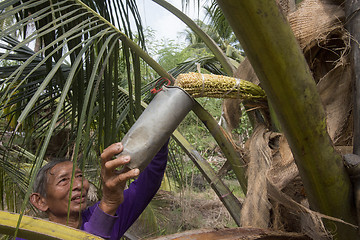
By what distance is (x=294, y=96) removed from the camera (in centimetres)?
72

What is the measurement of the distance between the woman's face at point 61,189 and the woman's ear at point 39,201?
0.03 meters

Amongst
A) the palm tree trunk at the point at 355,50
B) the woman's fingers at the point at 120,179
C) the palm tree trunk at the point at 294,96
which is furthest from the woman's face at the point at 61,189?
the palm tree trunk at the point at 355,50

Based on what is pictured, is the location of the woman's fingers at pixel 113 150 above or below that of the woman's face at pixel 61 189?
above

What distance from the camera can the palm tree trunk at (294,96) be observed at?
628 mm

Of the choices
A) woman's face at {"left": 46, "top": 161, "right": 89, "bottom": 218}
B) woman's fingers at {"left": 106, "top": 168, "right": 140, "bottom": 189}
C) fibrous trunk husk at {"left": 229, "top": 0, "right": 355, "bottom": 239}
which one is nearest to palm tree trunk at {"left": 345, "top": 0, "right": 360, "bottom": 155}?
fibrous trunk husk at {"left": 229, "top": 0, "right": 355, "bottom": 239}

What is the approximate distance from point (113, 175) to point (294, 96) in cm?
49

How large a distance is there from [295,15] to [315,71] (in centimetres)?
25

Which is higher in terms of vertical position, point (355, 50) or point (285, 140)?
point (355, 50)

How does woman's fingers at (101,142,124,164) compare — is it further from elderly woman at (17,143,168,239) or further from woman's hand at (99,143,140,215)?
elderly woman at (17,143,168,239)

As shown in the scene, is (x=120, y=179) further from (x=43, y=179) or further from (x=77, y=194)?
(x=43, y=179)

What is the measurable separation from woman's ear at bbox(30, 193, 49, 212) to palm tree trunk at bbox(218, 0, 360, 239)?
103 cm

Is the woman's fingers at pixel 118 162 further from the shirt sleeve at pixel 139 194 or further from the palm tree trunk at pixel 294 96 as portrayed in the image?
the shirt sleeve at pixel 139 194

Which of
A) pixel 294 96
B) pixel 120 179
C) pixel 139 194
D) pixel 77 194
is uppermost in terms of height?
pixel 294 96

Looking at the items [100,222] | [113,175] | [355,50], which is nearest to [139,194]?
[100,222]
